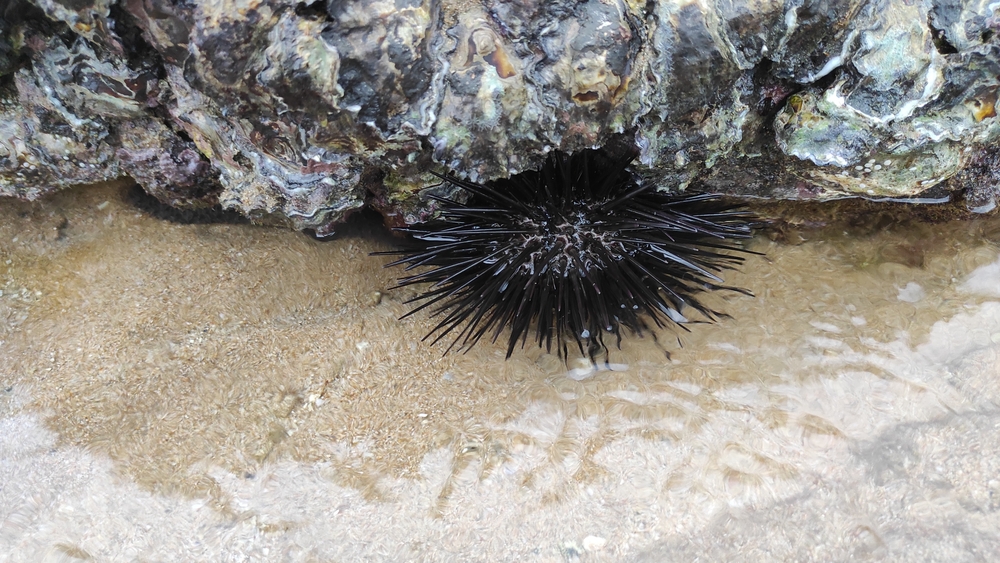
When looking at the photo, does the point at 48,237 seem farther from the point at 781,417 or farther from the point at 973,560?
the point at 973,560

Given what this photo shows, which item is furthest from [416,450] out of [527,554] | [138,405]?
[138,405]

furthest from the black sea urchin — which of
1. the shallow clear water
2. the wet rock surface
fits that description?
the shallow clear water

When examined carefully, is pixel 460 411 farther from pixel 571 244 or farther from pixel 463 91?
pixel 463 91

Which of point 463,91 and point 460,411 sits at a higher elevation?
point 463,91

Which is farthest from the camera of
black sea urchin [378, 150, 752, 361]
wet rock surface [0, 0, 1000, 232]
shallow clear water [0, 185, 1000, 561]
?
black sea urchin [378, 150, 752, 361]

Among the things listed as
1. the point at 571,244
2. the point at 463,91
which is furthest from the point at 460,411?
the point at 463,91

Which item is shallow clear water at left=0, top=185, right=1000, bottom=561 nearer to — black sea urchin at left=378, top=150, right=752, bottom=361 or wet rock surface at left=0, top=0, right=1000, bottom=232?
black sea urchin at left=378, top=150, right=752, bottom=361
